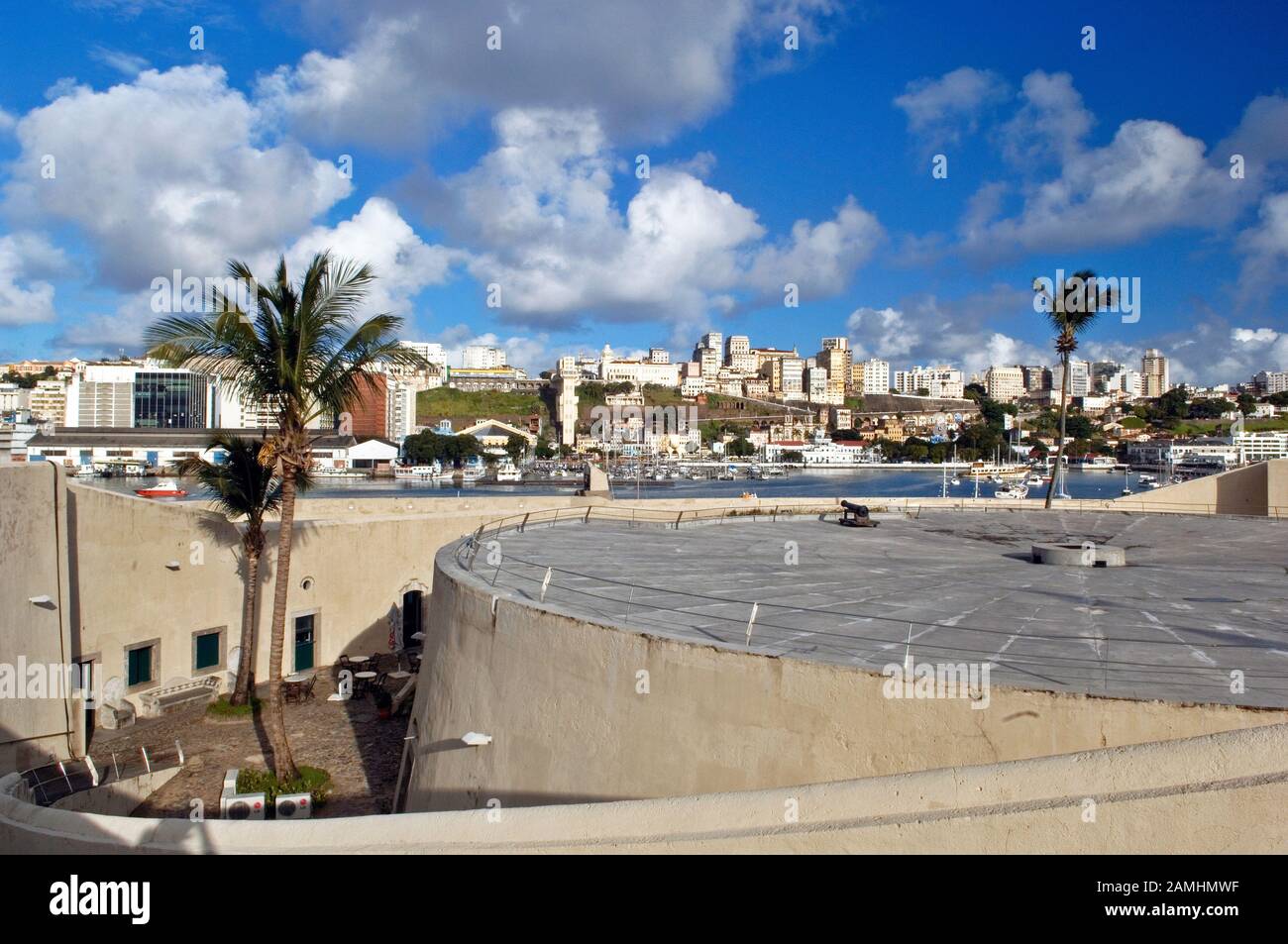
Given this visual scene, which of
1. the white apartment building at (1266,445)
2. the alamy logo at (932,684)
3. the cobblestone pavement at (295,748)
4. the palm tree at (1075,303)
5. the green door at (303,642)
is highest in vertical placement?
the palm tree at (1075,303)

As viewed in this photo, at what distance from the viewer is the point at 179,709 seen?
16016 millimetres

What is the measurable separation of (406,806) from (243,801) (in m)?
2.66

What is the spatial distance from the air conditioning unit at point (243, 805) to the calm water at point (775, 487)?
262 ft

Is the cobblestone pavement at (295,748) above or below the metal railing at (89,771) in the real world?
below

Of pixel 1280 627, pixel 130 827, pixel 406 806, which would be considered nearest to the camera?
pixel 130 827

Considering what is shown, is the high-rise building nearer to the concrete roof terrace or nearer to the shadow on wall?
the concrete roof terrace

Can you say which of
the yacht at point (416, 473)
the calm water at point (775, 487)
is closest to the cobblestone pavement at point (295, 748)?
the calm water at point (775, 487)

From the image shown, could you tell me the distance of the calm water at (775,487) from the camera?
345 feet

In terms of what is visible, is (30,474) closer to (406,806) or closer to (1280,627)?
(406,806)

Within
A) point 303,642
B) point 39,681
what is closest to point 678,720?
point 39,681

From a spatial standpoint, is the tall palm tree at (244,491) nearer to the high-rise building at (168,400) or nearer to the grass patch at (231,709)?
the grass patch at (231,709)
